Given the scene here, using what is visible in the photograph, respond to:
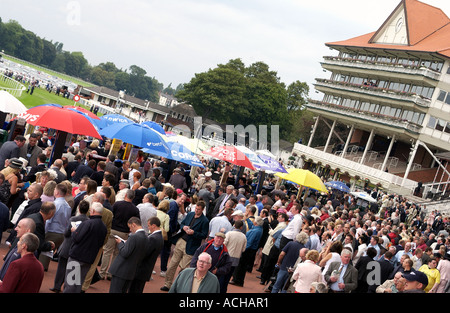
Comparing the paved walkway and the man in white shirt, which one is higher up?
the man in white shirt

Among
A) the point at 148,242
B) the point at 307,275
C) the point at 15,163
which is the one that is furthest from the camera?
the point at 15,163

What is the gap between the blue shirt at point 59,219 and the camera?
361 inches

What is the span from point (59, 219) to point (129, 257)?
5.40ft

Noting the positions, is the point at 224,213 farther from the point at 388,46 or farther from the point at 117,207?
the point at 388,46

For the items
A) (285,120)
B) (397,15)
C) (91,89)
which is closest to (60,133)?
(397,15)

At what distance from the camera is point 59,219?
9242 mm

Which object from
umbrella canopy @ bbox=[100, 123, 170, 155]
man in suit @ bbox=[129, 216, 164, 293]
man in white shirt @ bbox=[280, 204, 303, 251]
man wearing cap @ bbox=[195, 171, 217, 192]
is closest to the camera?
man in suit @ bbox=[129, 216, 164, 293]

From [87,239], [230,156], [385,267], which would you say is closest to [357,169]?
[230,156]

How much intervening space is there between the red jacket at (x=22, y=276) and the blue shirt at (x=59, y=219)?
2.96 m

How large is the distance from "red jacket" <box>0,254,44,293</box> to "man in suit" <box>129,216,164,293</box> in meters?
2.54

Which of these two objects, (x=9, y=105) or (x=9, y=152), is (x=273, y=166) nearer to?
(x=9, y=105)

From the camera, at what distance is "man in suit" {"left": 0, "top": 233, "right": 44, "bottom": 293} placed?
610 cm

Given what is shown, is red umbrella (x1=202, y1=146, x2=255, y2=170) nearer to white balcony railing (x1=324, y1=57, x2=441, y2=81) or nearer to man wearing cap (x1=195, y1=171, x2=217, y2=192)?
man wearing cap (x1=195, y1=171, x2=217, y2=192)
